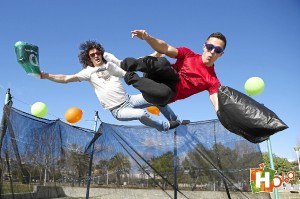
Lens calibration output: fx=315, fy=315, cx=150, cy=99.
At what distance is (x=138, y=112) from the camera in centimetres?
430

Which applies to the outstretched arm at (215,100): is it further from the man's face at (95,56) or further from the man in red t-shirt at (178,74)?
the man's face at (95,56)

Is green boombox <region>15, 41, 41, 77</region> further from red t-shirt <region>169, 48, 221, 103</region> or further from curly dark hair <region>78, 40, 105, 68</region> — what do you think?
red t-shirt <region>169, 48, 221, 103</region>

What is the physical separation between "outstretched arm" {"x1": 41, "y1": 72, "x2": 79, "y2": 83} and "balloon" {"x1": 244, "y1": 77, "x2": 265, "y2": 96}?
3135mm

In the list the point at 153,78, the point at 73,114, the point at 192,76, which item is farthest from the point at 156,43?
the point at 73,114

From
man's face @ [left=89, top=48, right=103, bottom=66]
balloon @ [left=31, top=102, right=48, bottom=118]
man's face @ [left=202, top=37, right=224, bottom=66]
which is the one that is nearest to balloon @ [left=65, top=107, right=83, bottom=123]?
balloon @ [left=31, top=102, right=48, bottom=118]

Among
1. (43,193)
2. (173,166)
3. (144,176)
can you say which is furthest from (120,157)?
(43,193)

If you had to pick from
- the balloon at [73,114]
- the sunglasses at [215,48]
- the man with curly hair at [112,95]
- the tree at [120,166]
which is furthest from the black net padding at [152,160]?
the sunglasses at [215,48]

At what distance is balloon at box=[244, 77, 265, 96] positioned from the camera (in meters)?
5.71

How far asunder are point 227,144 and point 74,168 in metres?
2.81

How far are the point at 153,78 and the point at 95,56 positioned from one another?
147cm

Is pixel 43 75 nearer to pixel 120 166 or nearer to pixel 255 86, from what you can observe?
pixel 120 166

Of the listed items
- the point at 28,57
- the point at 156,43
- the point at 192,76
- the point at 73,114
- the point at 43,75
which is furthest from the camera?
the point at 73,114

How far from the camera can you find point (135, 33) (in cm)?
281

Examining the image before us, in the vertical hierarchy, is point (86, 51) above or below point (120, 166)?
above
